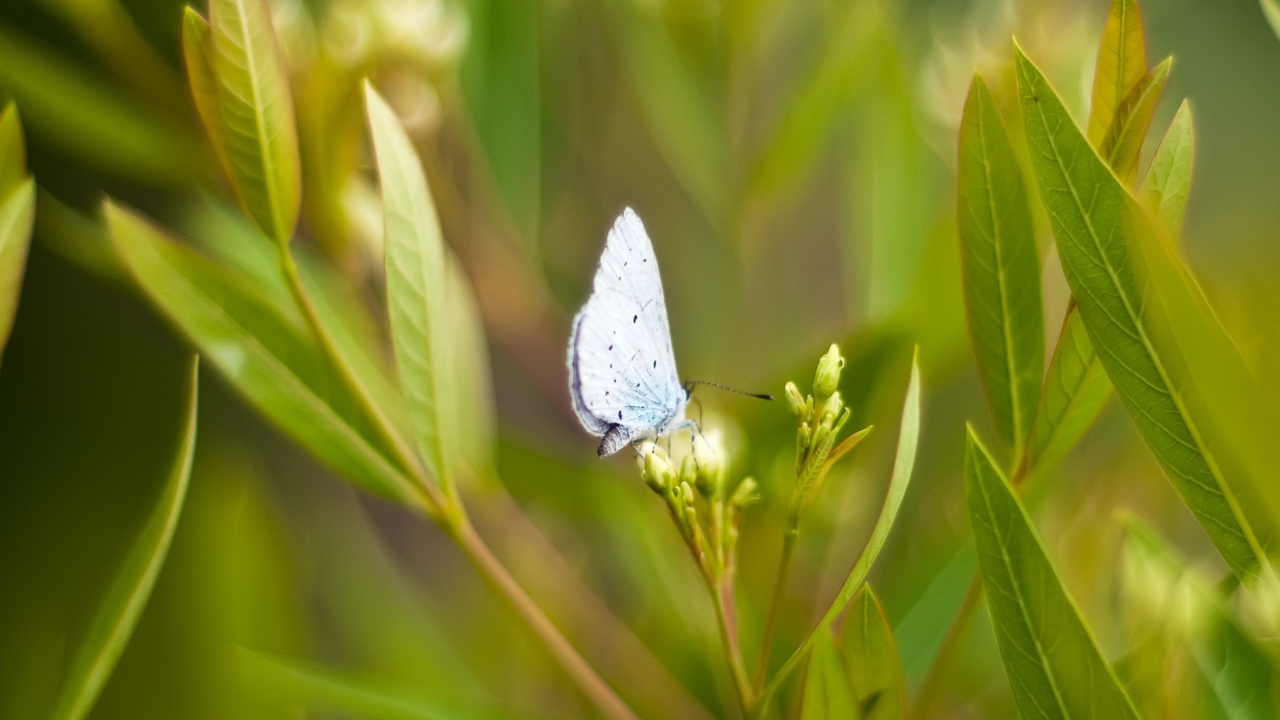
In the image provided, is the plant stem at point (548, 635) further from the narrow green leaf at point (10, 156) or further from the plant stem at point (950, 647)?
the narrow green leaf at point (10, 156)

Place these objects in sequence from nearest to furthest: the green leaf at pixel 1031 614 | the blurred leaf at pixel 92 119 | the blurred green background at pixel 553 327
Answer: the green leaf at pixel 1031 614
the blurred green background at pixel 553 327
the blurred leaf at pixel 92 119

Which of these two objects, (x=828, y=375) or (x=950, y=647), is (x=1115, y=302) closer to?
(x=828, y=375)

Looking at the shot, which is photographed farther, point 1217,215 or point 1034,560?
point 1217,215

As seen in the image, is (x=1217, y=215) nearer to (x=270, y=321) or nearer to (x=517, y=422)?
(x=517, y=422)

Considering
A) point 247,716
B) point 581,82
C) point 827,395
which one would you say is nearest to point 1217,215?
point 581,82

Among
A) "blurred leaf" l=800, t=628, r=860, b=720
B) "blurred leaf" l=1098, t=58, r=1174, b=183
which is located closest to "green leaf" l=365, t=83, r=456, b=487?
"blurred leaf" l=800, t=628, r=860, b=720

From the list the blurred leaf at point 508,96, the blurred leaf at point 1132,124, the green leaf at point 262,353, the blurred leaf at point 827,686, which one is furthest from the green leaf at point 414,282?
the blurred leaf at point 508,96
